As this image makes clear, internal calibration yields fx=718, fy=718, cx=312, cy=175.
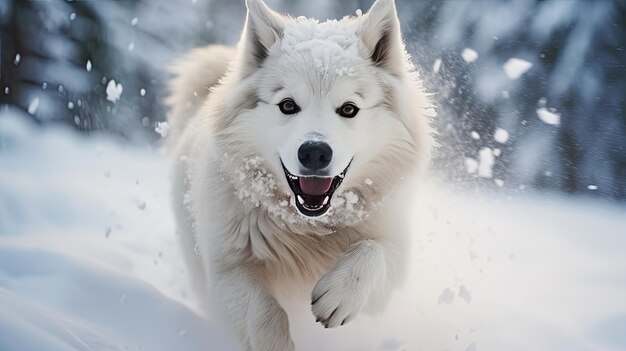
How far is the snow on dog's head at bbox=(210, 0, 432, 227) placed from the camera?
121 inches

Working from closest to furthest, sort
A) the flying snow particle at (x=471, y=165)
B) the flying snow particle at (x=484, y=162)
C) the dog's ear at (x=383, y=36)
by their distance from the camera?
1. the dog's ear at (x=383, y=36)
2. the flying snow particle at (x=471, y=165)
3. the flying snow particle at (x=484, y=162)

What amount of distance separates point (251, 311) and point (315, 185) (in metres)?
0.61

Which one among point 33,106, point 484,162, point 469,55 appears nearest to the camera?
point 484,162

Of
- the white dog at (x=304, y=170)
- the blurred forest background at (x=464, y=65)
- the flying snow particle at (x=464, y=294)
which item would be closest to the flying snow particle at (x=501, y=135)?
the blurred forest background at (x=464, y=65)

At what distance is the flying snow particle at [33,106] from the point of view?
8492 mm

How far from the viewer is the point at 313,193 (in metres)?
3.08

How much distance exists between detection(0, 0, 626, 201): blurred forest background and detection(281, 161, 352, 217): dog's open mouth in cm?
462

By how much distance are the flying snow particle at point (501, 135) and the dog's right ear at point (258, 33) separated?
5184mm

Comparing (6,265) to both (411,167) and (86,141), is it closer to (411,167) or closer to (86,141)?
(411,167)

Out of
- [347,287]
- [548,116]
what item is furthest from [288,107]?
[548,116]

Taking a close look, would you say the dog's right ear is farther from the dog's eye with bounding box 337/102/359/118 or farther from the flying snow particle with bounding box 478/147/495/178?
the flying snow particle with bounding box 478/147/495/178

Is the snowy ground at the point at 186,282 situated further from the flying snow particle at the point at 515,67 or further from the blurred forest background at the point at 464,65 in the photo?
the flying snow particle at the point at 515,67

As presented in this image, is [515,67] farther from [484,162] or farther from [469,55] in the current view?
[484,162]

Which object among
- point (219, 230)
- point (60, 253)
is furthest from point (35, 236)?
point (219, 230)
